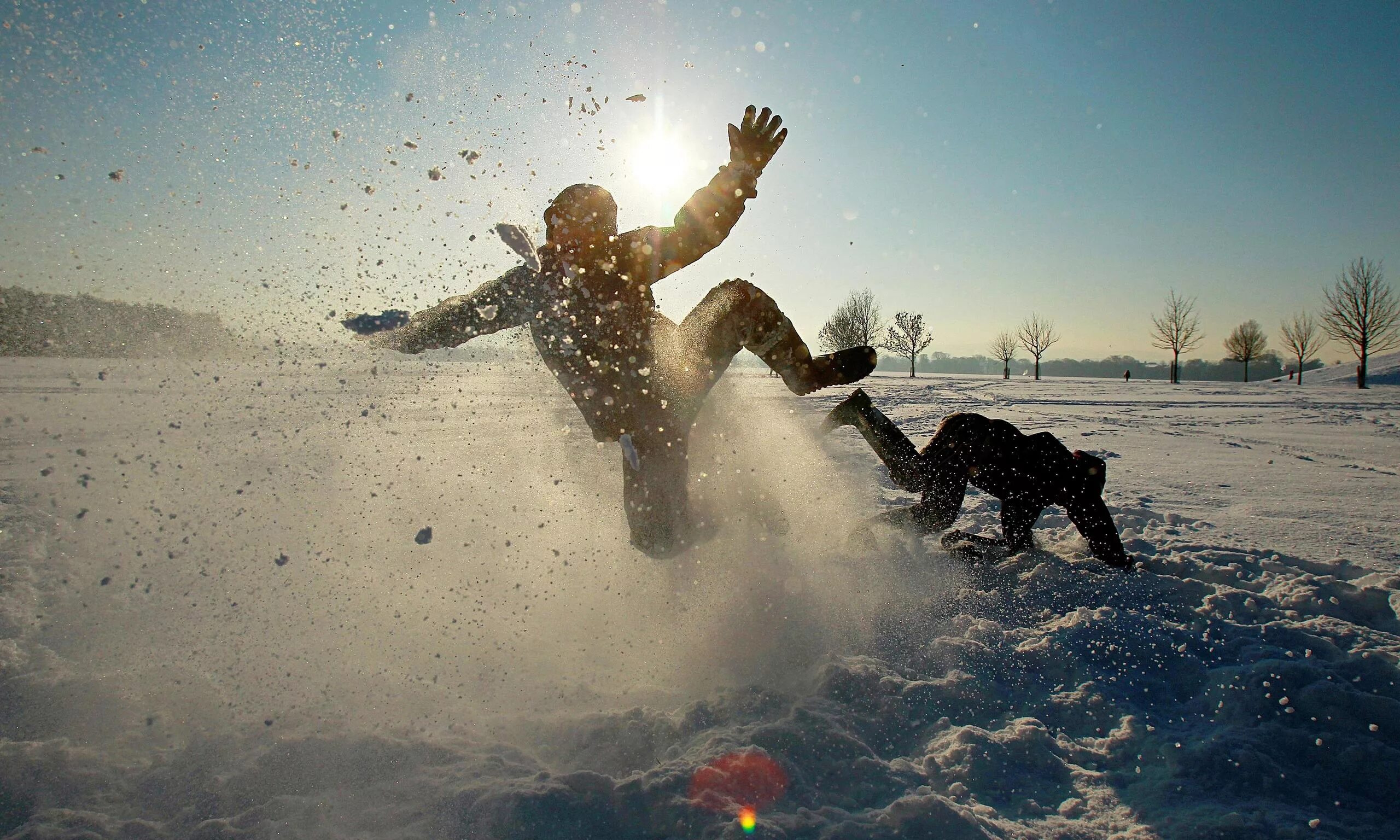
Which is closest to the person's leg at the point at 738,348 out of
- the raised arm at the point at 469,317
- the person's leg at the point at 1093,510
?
the raised arm at the point at 469,317

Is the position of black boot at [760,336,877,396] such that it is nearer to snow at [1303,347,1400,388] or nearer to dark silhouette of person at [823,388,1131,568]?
dark silhouette of person at [823,388,1131,568]

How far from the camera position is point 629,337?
10.2ft

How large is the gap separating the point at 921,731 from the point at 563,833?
1.24 meters

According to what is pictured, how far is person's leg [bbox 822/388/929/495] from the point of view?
11.0 ft

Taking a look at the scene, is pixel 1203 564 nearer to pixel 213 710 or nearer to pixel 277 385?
pixel 213 710

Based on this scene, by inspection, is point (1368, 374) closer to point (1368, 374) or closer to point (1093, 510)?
point (1368, 374)

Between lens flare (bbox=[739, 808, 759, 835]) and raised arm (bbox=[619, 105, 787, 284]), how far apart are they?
8.38 ft

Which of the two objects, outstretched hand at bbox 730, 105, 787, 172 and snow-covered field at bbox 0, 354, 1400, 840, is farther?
outstretched hand at bbox 730, 105, 787, 172

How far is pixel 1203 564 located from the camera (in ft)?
10.5

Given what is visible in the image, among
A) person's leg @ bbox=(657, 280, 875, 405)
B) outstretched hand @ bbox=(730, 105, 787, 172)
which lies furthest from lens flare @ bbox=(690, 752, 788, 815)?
outstretched hand @ bbox=(730, 105, 787, 172)

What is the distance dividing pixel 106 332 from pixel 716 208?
451 centimetres

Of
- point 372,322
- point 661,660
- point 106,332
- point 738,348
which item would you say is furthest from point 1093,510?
point 106,332

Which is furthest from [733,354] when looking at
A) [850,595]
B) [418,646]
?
[418,646]

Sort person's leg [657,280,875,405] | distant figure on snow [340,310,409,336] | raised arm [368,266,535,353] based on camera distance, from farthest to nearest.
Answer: person's leg [657,280,875,405] < raised arm [368,266,535,353] < distant figure on snow [340,310,409,336]
